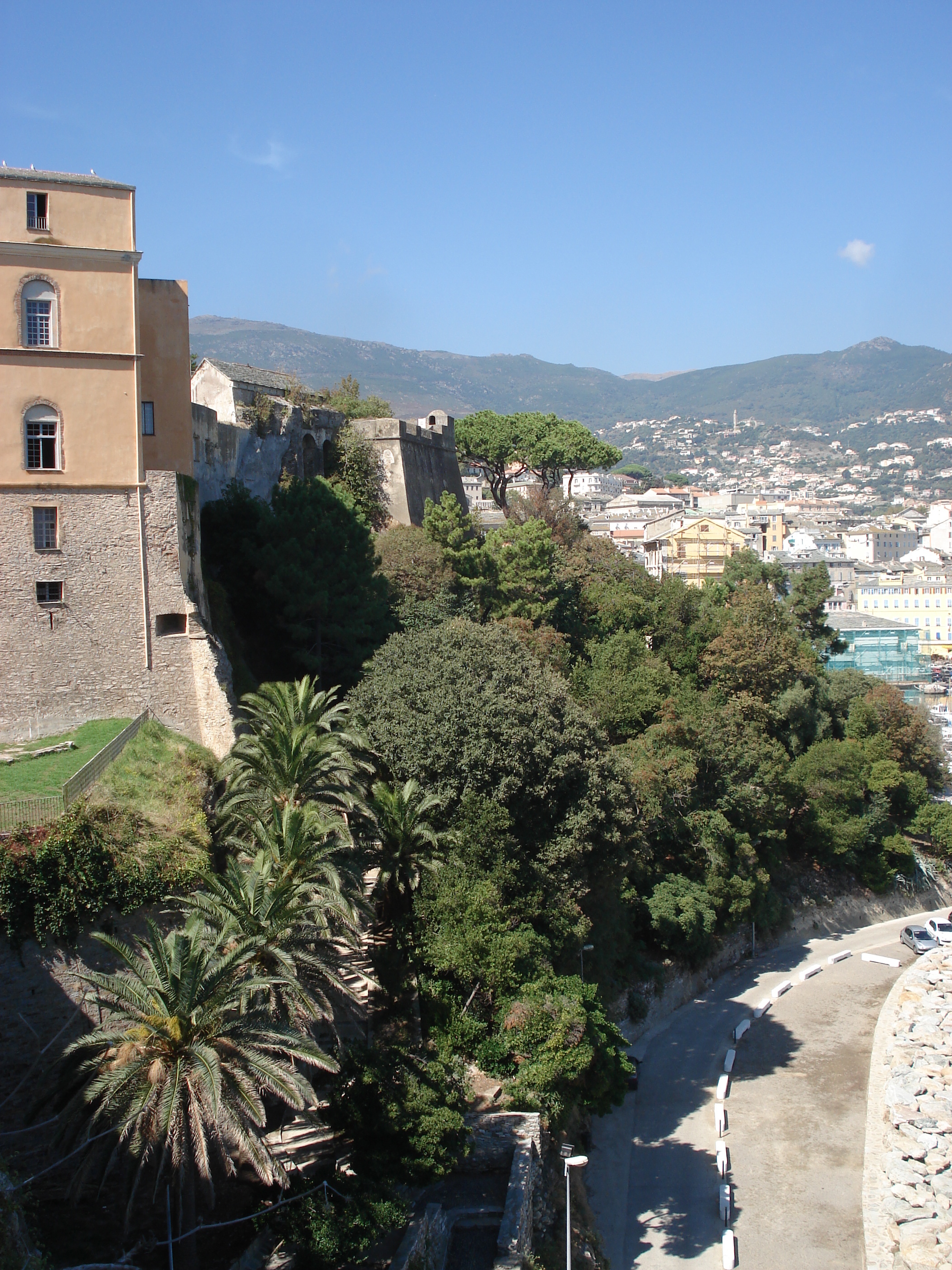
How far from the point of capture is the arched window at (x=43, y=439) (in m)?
20.3

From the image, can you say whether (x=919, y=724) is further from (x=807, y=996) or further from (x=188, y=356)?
(x=188, y=356)

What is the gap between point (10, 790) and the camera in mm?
16828

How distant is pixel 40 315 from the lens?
2031 cm

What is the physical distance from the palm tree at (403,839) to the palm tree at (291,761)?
717 mm

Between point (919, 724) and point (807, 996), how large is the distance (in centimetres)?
1938

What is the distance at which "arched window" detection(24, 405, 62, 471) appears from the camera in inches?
798

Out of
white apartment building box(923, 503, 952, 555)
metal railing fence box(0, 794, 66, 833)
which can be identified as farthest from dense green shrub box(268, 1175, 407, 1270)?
white apartment building box(923, 503, 952, 555)

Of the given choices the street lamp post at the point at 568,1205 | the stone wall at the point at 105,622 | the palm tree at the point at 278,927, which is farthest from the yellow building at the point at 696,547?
the palm tree at the point at 278,927

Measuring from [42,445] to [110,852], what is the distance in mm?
8217

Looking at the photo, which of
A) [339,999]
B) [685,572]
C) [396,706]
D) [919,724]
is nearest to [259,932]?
[339,999]

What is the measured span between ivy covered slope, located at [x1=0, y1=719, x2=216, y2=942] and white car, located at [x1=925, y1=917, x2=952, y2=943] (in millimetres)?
29117

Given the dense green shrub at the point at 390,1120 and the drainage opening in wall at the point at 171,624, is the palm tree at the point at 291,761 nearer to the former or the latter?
the drainage opening in wall at the point at 171,624

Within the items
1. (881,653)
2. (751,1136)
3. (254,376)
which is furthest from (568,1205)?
(881,653)

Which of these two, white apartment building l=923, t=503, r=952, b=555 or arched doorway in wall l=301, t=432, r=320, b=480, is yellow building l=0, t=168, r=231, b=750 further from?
white apartment building l=923, t=503, r=952, b=555
